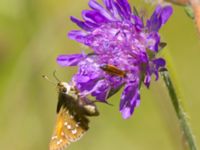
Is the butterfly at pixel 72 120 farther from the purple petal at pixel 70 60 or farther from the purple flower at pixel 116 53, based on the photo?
the purple petal at pixel 70 60

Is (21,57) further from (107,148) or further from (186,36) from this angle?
(186,36)

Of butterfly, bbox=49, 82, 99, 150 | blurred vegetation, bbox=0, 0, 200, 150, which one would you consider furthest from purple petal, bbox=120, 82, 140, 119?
blurred vegetation, bbox=0, 0, 200, 150

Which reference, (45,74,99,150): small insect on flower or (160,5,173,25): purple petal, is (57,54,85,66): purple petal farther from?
(160,5,173,25): purple petal

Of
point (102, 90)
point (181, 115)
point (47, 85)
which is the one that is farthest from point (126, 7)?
point (47, 85)

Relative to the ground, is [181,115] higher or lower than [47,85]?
lower

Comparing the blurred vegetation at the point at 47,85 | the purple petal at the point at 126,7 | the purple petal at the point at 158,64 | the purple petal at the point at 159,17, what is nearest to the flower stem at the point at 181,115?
the purple petal at the point at 158,64

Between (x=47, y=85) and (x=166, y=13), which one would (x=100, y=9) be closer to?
(x=166, y=13)
